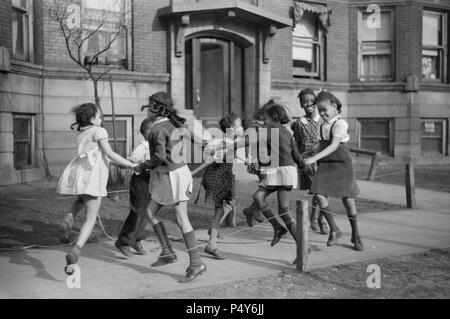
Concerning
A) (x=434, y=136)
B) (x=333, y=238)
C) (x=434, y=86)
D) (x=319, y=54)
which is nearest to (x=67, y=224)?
(x=333, y=238)

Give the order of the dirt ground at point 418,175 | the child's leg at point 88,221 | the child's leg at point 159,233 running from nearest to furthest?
the child's leg at point 88,221
the child's leg at point 159,233
the dirt ground at point 418,175

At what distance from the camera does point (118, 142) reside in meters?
13.9

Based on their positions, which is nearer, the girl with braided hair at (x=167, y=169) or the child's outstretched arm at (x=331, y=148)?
the girl with braided hair at (x=167, y=169)

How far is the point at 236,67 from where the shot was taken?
1591 centimetres

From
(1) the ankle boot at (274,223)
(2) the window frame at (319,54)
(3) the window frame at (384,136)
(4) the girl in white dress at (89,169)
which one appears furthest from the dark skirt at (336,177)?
(3) the window frame at (384,136)

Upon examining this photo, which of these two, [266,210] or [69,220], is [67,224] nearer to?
[69,220]

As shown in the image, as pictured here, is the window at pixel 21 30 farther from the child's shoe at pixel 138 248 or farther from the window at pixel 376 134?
the window at pixel 376 134

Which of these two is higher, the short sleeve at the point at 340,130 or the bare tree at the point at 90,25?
the bare tree at the point at 90,25

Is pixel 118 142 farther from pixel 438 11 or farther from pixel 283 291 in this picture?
pixel 438 11

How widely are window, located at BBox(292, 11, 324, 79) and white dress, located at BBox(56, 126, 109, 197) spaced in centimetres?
1181

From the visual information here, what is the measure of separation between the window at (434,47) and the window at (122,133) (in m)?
9.78

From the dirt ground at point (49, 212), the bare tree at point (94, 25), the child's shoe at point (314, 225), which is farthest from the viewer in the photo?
the bare tree at point (94, 25)

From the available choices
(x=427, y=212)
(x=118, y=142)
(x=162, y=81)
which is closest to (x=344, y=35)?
(x=162, y=81)

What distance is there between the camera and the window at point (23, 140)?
1226 centimetres
